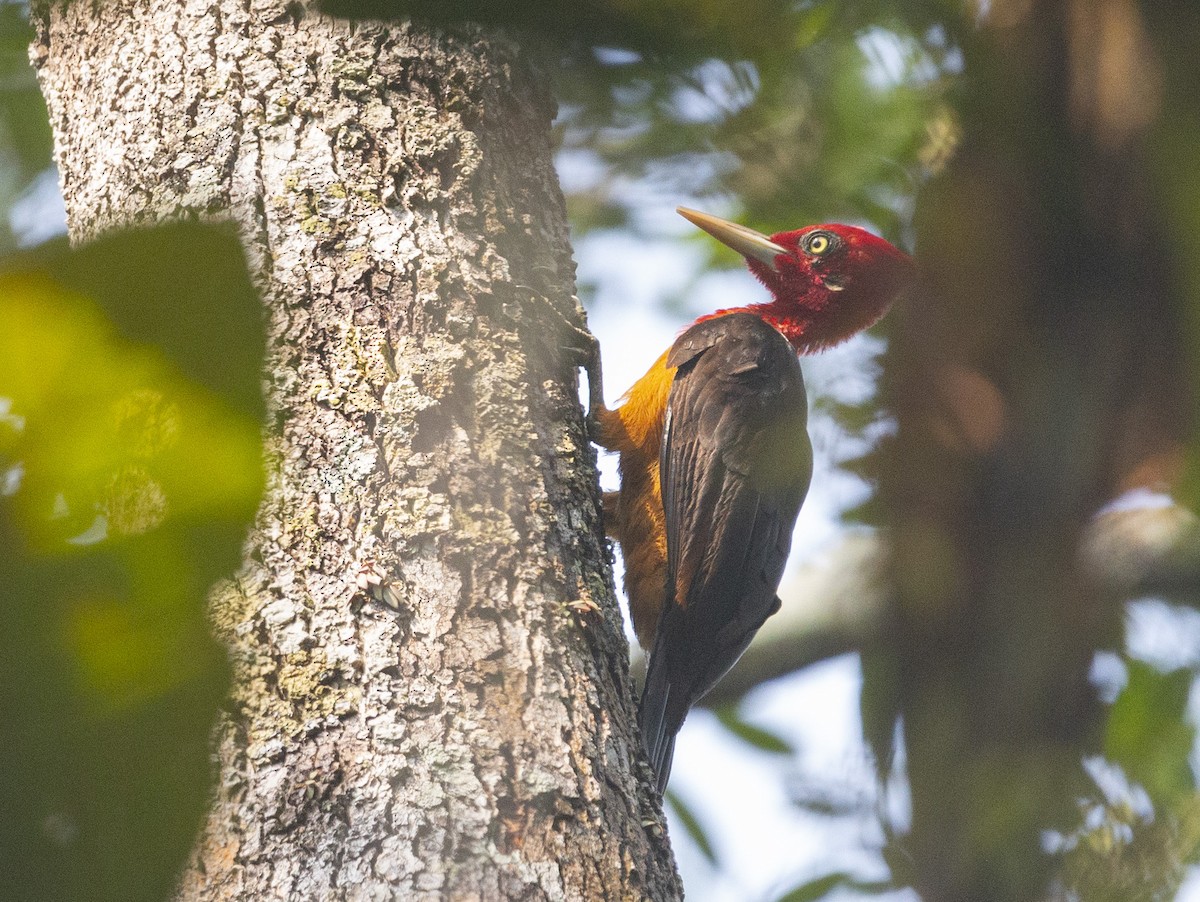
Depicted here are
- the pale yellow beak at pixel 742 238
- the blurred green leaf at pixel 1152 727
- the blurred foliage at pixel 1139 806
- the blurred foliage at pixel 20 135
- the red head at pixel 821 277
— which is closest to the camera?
the blurred foliage at pixel 1139 806

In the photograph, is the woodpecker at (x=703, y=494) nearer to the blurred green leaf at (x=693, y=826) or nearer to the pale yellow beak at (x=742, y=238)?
the pale yellow beak at (x=742, y=238)

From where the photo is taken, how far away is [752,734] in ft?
18.2

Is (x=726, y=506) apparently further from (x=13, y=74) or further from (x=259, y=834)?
(x=13, y=74)

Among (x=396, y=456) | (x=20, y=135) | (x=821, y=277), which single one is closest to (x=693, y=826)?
(x=821, y=277)

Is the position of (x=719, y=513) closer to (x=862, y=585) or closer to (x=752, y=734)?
(x=862, y=585)

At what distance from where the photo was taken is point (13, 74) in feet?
13.3

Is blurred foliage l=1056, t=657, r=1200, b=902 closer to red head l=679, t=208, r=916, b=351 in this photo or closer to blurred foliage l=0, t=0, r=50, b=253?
red head l=679, t=208, r=916, b=351

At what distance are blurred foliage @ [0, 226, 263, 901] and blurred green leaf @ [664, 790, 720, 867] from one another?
5050 millimetres

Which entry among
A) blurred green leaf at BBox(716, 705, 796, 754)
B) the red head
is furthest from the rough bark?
blurred green leaf at BBox(716, 705, 796, 754)

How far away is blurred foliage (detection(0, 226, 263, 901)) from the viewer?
0.63 meters

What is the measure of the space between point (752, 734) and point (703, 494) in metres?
2.07

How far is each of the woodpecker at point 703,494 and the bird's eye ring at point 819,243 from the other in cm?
47

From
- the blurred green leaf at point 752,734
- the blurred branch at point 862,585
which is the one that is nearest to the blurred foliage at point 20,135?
the blurred branch at point 862,585

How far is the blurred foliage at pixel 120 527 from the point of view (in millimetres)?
631
